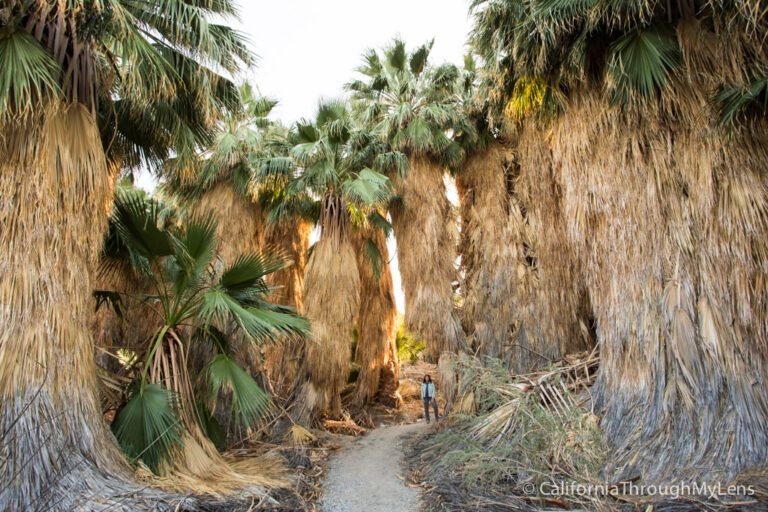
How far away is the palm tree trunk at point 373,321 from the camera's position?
12555 mm

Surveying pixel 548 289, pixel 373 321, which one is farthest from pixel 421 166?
pixel 373 321

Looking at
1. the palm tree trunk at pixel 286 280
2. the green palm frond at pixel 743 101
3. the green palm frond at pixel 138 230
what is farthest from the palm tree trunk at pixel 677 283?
the palm tree trunk at pixel 286 280

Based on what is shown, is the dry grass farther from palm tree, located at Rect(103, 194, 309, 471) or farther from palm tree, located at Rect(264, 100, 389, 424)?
palm tree, located at Rect(103, 194, 309, 471)

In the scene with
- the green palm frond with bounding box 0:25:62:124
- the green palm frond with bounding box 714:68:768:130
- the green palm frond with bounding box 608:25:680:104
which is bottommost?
the green palm frond with bounding box 714:68:768:130

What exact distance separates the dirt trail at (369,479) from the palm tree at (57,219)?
3.05 m

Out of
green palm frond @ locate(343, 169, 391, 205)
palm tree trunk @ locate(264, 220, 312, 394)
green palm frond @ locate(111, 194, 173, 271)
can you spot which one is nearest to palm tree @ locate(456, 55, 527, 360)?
green palm frond @ locate(343, 169, 391, 205)

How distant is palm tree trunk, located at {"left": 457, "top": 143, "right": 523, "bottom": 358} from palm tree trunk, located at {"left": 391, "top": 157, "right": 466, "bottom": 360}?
Answer: 486 mm

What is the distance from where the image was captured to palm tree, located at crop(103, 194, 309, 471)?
5.34 meters

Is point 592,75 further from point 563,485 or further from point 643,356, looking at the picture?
point 563,485

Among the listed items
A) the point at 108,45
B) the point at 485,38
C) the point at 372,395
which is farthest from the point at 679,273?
the point at 372,395

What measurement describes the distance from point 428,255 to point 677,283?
620cm

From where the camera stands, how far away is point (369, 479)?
7152 mm

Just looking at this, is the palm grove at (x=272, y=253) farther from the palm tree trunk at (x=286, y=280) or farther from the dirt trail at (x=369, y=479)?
the palm tree trunk at (x=286, y=280)

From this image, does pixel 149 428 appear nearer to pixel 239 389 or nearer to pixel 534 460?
pixel 239 389
